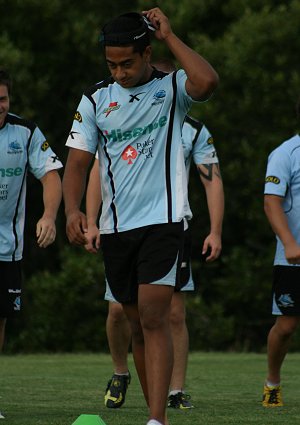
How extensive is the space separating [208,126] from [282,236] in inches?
594

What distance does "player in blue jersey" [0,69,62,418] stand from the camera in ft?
25.8

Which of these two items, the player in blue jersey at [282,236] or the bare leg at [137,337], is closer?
the bare leg at [137,337]

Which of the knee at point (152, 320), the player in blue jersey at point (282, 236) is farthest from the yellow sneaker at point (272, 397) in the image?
the knee at point (152, 320)

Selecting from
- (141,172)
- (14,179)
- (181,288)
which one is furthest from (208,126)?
(141,172)

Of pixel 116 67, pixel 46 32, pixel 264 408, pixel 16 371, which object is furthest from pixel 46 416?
pixel 46 32

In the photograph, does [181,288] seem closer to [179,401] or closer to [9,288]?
[179,401]

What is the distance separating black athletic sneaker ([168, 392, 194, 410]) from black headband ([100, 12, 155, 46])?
3052 millimetres

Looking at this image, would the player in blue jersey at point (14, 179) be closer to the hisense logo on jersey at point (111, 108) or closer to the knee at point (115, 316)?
the hisense logo on jersey at point (111, 108)

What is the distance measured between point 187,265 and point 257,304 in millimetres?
14611

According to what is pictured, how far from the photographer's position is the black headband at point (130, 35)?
6.64 metres

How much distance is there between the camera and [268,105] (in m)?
23.2

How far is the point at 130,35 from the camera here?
6.64 metres

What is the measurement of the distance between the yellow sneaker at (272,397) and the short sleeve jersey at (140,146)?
2521 mm

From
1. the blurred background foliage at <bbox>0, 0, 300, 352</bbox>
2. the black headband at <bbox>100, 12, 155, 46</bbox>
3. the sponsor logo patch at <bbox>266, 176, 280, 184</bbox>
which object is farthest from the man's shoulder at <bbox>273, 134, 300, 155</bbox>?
the blurred background foliage at <bbox>0, 0, 300, 352</bbox>
